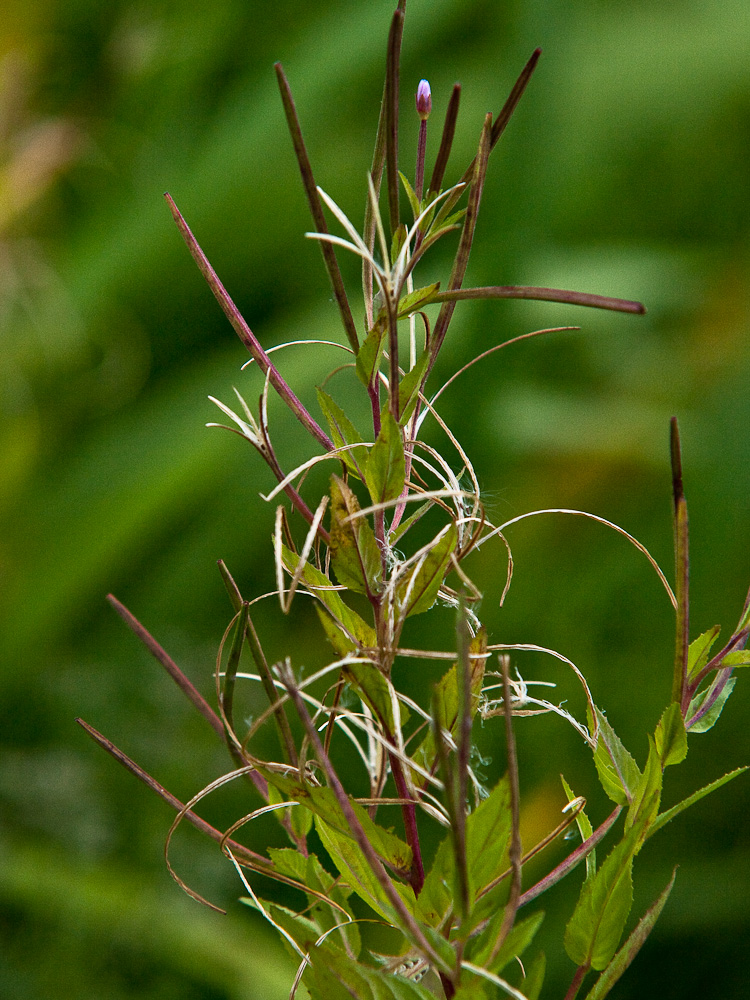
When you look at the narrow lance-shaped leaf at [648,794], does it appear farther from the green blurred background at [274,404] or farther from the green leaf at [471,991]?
the green blurred background at [274,404]

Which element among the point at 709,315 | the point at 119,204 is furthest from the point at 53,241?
the point at 709,315

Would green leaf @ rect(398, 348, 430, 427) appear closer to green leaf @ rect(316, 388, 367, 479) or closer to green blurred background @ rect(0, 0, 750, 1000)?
green leaf @ rect(316, 388, 367, 479)

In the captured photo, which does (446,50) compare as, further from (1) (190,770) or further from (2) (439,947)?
(2) (439,947)

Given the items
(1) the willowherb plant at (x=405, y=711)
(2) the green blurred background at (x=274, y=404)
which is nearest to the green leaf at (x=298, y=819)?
(1) the willowherb plant at (x=405, y=711)

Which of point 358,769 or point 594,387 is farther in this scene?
point 594,387

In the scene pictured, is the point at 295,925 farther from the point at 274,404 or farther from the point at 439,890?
the point at 274,404

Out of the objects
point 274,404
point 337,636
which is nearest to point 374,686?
point 337,636
